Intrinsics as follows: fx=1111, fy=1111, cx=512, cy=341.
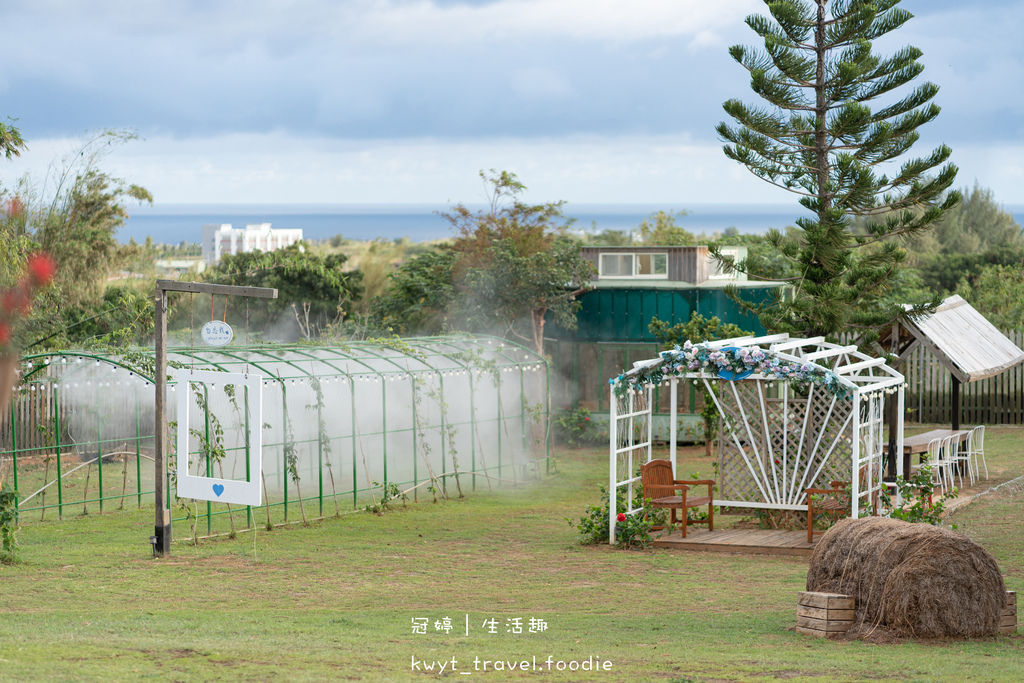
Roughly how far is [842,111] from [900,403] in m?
3.48

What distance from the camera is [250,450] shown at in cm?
999

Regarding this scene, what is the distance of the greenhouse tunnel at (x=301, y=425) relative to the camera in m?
12.9

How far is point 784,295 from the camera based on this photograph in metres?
15.5

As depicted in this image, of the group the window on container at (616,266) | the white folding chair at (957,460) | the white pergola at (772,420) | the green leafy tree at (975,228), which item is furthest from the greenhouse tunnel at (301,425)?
the green leafy tree at (975,228)

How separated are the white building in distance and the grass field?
34236 mm

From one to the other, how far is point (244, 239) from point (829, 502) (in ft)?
304

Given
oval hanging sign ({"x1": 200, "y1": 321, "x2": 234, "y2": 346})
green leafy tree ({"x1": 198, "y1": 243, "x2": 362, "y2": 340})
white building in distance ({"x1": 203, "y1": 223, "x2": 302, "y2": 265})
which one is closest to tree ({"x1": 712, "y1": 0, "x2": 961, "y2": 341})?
oval hanging sign ({"x1": 200, "y1": 321, "x2": 234, "y2": 346})

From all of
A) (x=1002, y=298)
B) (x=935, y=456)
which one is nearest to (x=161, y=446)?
(x=935, y=456)

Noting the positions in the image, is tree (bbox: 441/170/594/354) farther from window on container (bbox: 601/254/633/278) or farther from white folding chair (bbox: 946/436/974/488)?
white folding chair (bbox: 946/436/974/488)

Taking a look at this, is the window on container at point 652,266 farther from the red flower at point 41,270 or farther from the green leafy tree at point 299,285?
the red flower at point 41,270

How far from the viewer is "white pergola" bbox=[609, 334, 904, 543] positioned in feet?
34.0

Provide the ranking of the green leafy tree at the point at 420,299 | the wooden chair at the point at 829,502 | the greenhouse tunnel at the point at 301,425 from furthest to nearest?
1. the green leafy tree at the point at 420,299
2. the greenhouse tunnel at the point at 301,425
3. the wooden chair at the point at 829,502

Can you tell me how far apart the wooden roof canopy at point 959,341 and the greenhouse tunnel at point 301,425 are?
17.6 feet

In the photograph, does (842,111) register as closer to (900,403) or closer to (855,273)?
(855,273)
